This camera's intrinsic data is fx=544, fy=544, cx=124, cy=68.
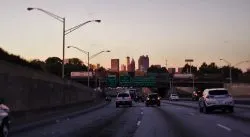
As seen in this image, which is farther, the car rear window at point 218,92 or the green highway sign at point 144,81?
the green highway sign at point 144,81

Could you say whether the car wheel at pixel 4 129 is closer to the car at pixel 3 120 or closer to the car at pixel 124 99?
the car at pixel 3 120

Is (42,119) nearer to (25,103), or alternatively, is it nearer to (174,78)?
(25,103)

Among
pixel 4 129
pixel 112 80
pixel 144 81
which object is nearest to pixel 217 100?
pixel 4 129

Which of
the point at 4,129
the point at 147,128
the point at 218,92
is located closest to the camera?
the point at 4,129

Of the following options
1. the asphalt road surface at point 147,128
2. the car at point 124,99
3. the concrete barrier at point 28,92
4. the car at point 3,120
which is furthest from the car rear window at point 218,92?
the car at point 124,99

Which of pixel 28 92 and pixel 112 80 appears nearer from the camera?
pixel 28 92

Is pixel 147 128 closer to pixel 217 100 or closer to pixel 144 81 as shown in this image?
pixel 217 100

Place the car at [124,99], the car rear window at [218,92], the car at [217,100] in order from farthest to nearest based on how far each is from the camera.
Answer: the car at [124,99], the car rear window at [218,92], the car at [217,100]

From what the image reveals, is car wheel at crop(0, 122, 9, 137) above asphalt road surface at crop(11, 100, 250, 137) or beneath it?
above

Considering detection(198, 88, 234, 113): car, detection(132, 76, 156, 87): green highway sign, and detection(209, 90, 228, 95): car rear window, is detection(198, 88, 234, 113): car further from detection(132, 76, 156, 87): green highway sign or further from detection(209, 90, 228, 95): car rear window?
detection(132, 76, 156, 87): green highway sign

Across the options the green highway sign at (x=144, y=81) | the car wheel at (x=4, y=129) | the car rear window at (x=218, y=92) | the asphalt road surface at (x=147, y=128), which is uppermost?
the green highway sign at (x=144, y=81)

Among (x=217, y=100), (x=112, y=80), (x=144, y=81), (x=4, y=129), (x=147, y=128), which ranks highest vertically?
(x=112, y=80)

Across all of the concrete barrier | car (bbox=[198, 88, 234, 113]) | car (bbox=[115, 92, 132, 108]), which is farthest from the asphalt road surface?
car (bbox=[115, 92, 132, 108])

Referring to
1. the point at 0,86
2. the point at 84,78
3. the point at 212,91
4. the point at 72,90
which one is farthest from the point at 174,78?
the point at 0,86
